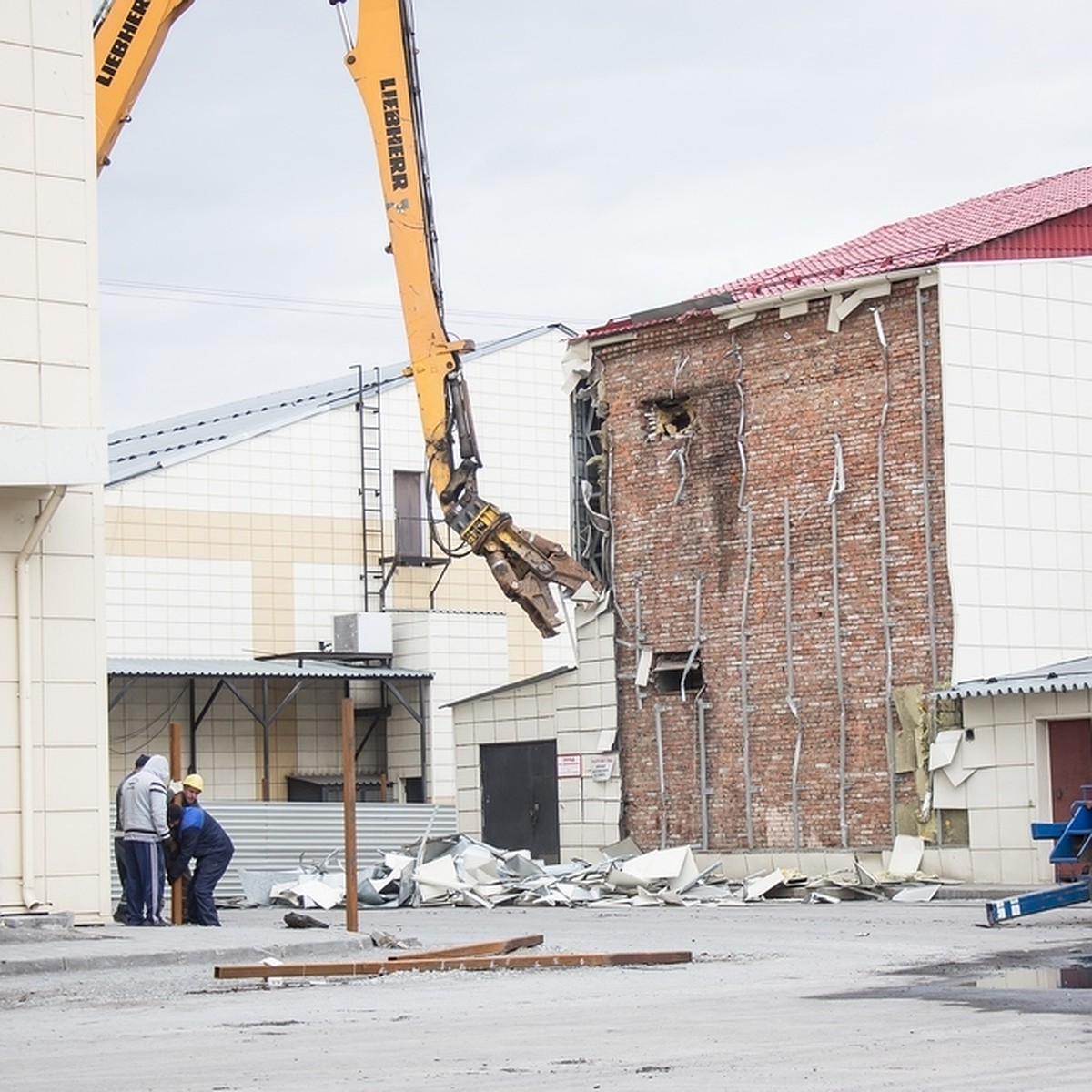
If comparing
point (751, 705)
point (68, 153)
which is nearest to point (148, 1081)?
point (68, 153)

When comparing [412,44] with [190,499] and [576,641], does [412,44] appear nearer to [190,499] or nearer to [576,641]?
[576,641]

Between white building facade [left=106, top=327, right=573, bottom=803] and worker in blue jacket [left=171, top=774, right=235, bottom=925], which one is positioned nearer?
worker in blue jacket [left=171, top=774, right=235, bottom=925]

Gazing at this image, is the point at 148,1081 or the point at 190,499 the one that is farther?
the point at 190,499

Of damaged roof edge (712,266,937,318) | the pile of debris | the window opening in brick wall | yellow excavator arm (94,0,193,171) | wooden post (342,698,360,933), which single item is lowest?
the pile of debris

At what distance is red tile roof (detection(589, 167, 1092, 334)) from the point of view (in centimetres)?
2828

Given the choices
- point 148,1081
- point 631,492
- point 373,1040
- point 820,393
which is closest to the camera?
point 148,1081

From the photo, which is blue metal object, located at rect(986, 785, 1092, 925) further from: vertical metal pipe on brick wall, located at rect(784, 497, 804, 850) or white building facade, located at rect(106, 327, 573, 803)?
white building facade, located at rect(106, 327, 573, 803)

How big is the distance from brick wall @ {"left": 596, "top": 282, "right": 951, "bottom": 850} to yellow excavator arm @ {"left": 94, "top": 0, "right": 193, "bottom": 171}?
1023 centimetres

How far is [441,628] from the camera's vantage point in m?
40.9

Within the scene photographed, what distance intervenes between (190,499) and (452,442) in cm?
1581

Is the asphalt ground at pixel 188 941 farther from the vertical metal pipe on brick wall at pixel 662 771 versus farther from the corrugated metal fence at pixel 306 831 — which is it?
the vertical metal pipe on brick wall at pixel 662 771

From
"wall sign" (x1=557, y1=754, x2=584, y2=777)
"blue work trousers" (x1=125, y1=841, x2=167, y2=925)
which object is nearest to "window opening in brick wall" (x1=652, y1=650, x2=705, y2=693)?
"wall sign" (x1=557, y1=754, x2=584, y2=777)

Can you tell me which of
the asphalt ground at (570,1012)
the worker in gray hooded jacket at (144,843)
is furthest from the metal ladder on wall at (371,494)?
the asphalt ground at (570,1012)

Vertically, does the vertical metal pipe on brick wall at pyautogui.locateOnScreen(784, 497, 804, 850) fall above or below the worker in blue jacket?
above
